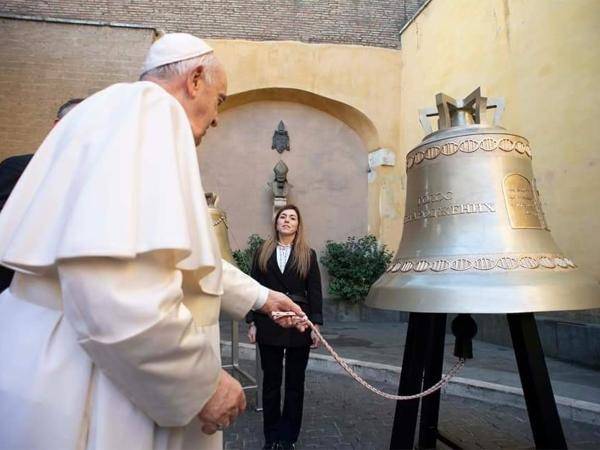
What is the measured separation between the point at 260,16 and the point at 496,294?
35.7 ft

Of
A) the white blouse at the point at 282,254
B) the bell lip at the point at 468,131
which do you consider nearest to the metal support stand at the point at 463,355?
the bell lip at the point at 468,131

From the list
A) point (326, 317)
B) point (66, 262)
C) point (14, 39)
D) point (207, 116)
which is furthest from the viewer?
point (326, 317)

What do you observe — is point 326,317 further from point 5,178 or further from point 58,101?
point 5,178

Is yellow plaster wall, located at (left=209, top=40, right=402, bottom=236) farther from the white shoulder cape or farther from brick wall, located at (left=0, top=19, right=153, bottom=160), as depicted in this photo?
Result: the white shoulder cape

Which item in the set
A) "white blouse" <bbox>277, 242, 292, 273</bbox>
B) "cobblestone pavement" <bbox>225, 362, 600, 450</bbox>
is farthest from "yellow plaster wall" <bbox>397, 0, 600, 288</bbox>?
"white blouse" <bbox>277, 242, 292, 273</bbox>

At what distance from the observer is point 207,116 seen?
1.36 meters

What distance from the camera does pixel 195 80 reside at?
4.38 feet

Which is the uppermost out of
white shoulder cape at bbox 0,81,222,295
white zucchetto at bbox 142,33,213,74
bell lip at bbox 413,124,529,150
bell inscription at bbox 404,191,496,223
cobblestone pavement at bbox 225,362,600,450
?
bell lip at bbox 413,124,529,150

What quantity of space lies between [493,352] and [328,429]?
3425 mm

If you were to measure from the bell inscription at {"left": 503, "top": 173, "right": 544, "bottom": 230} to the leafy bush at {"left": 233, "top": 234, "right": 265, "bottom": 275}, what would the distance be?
24.6 ft

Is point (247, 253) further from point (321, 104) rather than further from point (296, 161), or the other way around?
point (321, 104)

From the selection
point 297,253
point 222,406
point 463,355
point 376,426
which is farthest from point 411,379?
point 376,426

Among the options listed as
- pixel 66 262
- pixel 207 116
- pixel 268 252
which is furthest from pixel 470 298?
pixel 268 252

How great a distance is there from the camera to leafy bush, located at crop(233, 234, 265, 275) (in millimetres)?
9434
